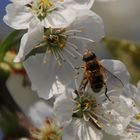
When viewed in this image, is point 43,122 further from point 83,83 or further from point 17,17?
point 17,17

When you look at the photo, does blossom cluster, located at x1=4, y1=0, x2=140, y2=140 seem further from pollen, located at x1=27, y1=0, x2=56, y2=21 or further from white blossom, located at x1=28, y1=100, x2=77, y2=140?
white blossom, located at x1=28, y1=100, x2=77, y2=140

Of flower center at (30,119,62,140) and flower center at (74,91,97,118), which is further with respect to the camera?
flower center at (30,119,62,140)

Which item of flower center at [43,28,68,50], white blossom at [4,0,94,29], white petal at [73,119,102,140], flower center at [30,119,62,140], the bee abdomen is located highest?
white blossom at [4,0,94,29]

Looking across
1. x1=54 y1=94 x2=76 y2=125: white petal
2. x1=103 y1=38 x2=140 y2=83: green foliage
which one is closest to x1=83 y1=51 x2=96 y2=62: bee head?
x1=54 y1=94 x2=76 y2=125: white petal

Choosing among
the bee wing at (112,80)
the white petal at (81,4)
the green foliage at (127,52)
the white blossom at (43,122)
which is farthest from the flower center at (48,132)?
the white petal at (81,4)

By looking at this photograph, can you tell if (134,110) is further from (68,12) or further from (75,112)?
(68,12)

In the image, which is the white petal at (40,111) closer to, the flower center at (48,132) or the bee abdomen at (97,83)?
the flower center at (48,132)
